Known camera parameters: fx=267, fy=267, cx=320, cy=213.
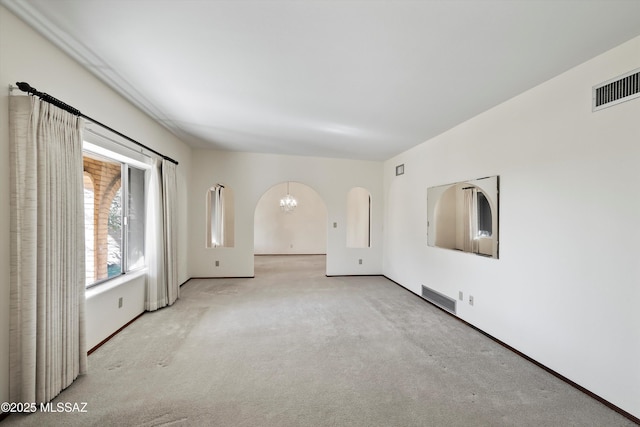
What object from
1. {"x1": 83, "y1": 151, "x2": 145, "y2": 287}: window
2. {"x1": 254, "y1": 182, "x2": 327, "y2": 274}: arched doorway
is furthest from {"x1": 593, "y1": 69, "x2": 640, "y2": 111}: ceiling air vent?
{"x1": 254, "y1": 182, "x2": 327, "y2": 274}: arched doorway

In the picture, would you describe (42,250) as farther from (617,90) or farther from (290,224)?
(290,224)

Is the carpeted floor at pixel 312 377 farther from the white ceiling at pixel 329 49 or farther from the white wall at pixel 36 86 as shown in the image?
the white ceiling at pixel 329 49

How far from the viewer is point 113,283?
10.3ft

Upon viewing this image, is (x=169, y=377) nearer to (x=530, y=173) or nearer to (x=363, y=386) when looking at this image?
(x=363, y=386)

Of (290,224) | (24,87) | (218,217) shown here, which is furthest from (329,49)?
(290,224)

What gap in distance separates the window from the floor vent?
4.52m

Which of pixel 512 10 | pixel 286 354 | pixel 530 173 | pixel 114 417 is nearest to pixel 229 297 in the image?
pixel 286 354

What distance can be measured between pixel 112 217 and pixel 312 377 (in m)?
3.08

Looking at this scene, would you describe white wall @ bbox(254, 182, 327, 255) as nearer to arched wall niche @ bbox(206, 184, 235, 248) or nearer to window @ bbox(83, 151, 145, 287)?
arched wall niche @ bbox(206, 184, 235, 248)

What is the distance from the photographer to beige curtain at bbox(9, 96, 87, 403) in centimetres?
182

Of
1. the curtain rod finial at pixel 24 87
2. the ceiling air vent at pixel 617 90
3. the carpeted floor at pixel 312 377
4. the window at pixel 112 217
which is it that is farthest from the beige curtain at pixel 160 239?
the ceiling air vent at pixel 617 90

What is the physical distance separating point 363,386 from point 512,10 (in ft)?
9.61

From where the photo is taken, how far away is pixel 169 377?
91.8 inches

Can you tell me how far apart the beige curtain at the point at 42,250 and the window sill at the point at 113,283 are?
612 millimetres
